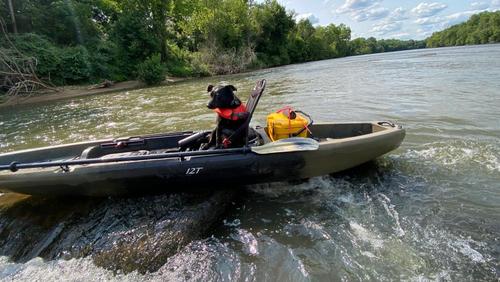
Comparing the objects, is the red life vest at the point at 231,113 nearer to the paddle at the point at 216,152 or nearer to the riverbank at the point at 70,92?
the paddle at the point at 216,152

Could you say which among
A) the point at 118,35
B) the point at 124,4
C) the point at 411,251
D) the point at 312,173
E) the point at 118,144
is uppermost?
the point at 124,4

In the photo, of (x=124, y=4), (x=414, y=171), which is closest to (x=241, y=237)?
(x=414, y=171)

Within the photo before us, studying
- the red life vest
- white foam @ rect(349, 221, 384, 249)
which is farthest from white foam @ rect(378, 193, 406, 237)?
the red life vest

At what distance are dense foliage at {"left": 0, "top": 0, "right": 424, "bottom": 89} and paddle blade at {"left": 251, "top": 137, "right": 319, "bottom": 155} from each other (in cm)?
1966

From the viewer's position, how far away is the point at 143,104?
Answer: 44.2 ft

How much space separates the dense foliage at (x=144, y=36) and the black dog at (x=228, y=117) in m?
19.4

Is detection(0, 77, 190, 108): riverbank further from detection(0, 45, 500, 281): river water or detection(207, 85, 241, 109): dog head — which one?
detection(207, 85, 241, 109): dog head

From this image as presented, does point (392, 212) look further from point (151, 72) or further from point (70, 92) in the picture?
point (151, 72)

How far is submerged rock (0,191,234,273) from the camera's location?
336 cm

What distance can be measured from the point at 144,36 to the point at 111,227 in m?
25.1

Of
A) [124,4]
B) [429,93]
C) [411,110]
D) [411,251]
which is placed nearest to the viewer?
[411,251]

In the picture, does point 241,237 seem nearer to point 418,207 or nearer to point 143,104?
point 418,207

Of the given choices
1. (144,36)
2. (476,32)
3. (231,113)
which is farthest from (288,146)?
(476,32)

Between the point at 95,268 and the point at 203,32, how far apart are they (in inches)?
1270
